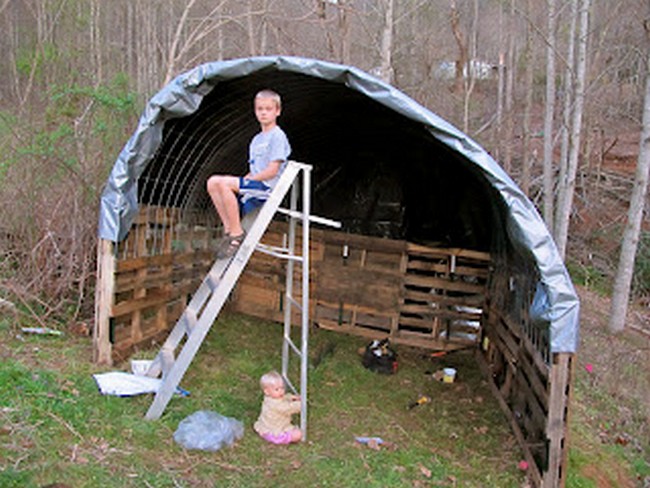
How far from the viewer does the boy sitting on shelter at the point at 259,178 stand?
4.60 m

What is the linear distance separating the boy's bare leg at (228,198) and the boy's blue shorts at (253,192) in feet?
0.25

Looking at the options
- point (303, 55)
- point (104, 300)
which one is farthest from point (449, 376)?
point (303, 55)

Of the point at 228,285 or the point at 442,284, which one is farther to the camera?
the point at 442,284

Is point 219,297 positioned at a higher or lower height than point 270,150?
lower

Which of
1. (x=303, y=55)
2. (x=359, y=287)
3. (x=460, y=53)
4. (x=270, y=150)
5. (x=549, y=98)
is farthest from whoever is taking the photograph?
(x=460, y=53)

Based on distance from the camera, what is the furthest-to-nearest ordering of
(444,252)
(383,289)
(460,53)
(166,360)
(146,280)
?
(460,53) < (383,289) < (444,252) < (146,280) < (166,360)

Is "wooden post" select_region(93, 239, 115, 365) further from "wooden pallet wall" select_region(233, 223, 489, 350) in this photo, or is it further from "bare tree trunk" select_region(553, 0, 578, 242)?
"bare tree trunk" select_region(553, 0, 578, 242)

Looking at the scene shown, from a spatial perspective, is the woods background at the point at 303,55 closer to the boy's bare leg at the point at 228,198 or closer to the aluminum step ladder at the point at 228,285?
the aluminum step ladder at the point at 228,285

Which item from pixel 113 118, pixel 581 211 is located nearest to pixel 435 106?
pixel 581 211

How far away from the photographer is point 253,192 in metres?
4.65

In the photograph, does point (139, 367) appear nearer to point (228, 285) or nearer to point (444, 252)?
point (228, 285)

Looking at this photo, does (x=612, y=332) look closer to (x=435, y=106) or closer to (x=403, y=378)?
(x=403, y=378)

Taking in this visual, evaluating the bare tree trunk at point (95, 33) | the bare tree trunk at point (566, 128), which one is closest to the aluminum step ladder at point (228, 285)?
the bare tree trunk at point (566, 128)

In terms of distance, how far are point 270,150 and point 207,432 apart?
232 cm
